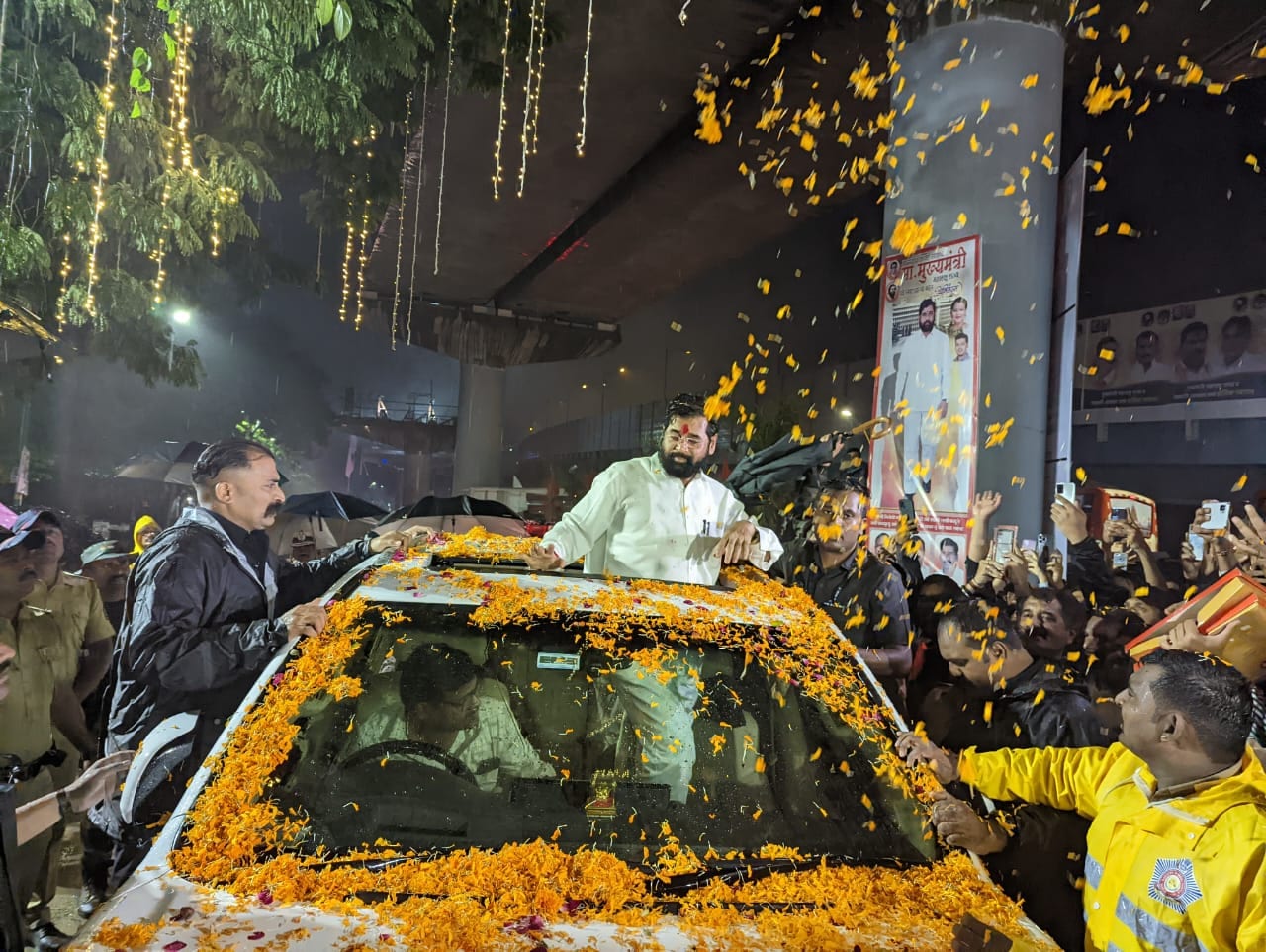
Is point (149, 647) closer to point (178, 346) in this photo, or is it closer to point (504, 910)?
point (504, 910)

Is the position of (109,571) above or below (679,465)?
below

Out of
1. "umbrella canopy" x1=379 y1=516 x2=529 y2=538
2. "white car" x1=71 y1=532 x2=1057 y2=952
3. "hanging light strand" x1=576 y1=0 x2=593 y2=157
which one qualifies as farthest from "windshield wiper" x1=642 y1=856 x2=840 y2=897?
"umbrella canopy" x1=379 y1=516 x2=529 y2=538

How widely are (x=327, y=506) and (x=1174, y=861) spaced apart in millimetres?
8124

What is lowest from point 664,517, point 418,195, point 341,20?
point 664,517

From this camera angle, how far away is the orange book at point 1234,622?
330cm

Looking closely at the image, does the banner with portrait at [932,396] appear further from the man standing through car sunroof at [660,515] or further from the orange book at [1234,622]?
the man standing through car sunroof at [660,515]

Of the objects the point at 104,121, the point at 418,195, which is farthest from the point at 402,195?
the point at 104,121

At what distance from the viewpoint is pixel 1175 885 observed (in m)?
1.91

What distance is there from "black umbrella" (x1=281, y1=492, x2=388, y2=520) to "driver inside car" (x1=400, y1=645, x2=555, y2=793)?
20.6 ft

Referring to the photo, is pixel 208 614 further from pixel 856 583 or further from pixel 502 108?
pixel 502 108

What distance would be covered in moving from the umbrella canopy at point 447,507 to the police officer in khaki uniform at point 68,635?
15.7ft

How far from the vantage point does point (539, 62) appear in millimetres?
7840

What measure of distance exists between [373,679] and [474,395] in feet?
55.1

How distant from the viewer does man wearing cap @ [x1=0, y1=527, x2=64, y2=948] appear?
3.63 meters
